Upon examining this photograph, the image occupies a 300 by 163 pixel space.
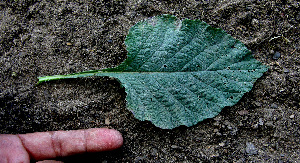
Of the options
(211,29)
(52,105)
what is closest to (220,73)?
(211,29)

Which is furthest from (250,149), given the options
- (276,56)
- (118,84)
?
(118,84)

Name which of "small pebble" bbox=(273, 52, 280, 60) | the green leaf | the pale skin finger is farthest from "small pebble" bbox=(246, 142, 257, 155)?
the pale skin finger

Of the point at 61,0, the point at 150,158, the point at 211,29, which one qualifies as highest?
the point at 61,0

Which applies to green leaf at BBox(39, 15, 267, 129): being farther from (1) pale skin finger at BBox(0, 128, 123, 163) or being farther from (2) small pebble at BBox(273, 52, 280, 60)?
(1) pale skin finger at BBox(0, 128, 123, 163)

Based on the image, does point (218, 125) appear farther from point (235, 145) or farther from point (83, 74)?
point (83, 74)

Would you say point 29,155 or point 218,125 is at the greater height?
point 218,125

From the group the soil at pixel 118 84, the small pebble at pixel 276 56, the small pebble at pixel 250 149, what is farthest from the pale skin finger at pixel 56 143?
the small pebble at pixel 276 56
